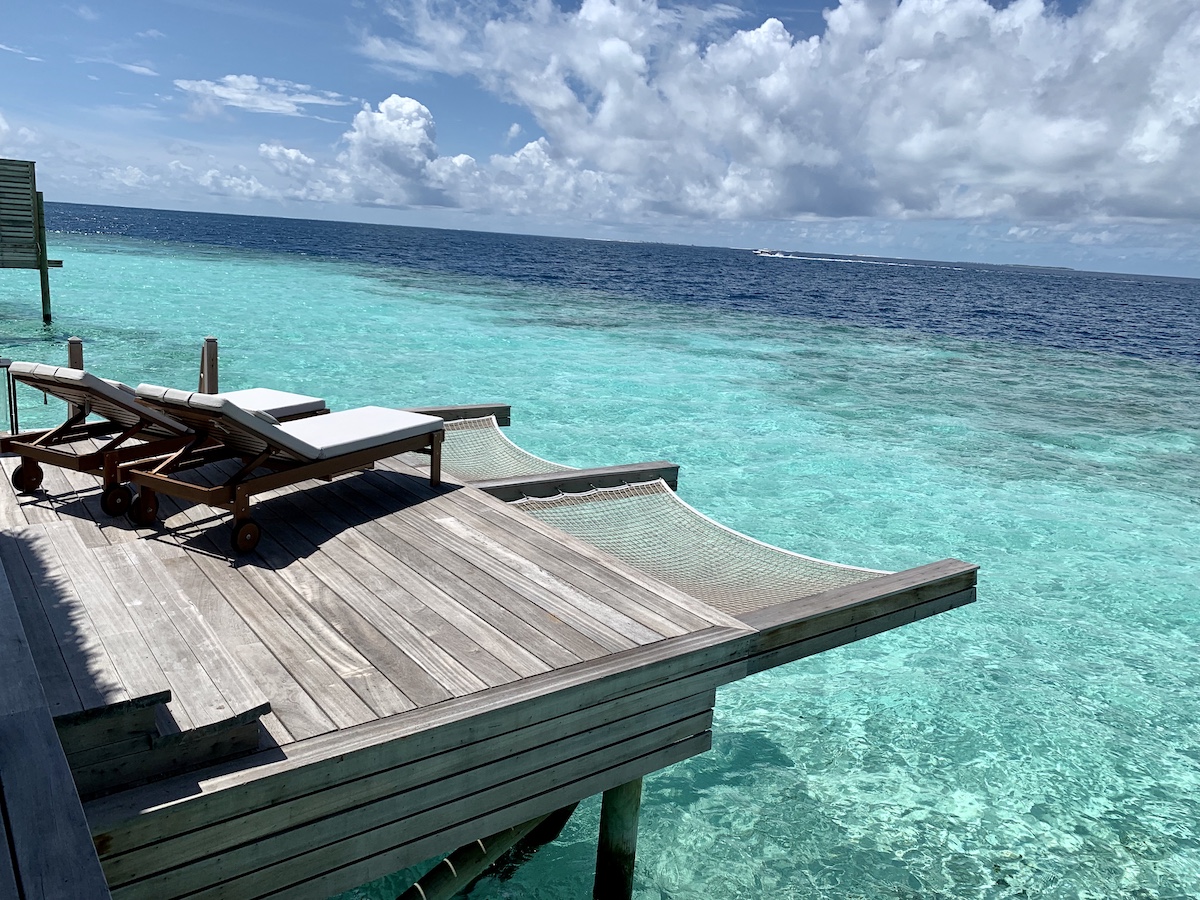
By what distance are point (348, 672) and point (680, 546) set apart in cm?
A: 234

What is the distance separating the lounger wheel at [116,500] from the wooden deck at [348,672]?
0.13 metres

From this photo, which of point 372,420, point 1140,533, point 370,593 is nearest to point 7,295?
point 372,420

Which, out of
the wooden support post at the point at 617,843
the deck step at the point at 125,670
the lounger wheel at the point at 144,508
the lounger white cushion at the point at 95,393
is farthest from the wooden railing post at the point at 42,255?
the wooden support post at the point at 617,843

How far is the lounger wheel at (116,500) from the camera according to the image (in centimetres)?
400

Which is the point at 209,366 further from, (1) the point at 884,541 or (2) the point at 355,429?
(1) the point at 884,541

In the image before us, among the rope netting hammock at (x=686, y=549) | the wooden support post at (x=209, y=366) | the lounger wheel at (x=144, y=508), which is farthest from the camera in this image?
the wooden support post at (x=209, y=366)

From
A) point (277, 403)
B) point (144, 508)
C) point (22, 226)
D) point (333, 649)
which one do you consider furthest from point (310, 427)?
point (22, 226)

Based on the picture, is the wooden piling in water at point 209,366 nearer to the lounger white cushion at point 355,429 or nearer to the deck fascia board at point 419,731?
the lounger white cushion at point 355,429

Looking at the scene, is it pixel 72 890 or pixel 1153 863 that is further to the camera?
pixel 1153 863

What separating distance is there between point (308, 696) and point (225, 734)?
0.36 m

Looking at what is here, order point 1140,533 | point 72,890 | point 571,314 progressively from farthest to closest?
point 571,314 < point 1140,533 < point 72,890

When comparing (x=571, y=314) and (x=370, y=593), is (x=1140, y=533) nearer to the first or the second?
(x=370, y=593)

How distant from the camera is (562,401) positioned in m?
13.8

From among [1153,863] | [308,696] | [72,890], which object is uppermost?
[72,890]
